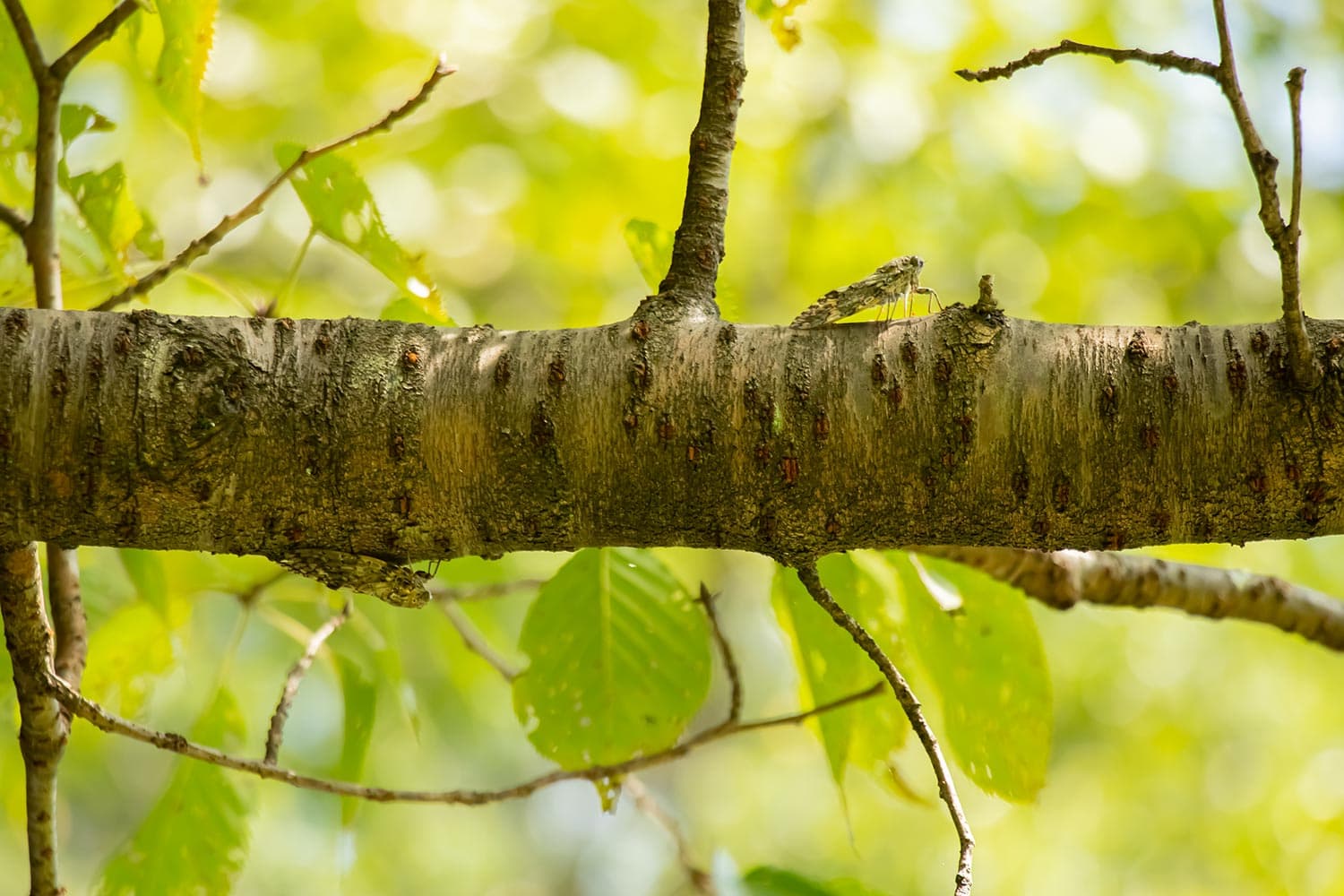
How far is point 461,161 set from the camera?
17.8 feet

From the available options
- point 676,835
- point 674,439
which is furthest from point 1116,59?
point 676,835

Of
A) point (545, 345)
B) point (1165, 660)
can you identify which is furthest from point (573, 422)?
point (1165, 660)

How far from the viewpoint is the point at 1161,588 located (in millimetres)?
2010

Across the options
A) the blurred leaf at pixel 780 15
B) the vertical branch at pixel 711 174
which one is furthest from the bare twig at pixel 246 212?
the blurred leaf at pixel 780 15

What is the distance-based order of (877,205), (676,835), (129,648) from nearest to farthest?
(129,648)
(676,835)
(877,205)

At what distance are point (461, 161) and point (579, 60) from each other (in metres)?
0.87

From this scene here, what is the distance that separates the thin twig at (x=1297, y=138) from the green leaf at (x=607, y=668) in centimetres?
102

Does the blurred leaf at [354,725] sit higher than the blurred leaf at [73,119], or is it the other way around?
the blurred leaf at [73,119]

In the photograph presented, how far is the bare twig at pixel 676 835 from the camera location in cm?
201

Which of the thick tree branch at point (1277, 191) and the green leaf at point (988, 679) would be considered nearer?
the thick tree branch at point (1277, 191)

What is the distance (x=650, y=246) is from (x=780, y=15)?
1.64ft

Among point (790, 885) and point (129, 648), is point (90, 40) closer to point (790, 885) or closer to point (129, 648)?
point (129, 648)

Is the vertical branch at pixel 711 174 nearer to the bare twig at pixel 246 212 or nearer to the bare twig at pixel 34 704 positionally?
the bare twig at pixel 246 212

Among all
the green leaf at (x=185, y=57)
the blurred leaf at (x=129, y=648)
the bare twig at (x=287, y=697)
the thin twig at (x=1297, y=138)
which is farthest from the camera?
the blurred leaf at (x=129, y=648)
